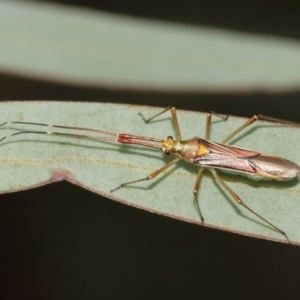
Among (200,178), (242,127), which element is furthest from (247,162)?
(200,178)

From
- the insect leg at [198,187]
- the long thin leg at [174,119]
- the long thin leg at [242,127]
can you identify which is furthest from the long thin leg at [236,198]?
the long thin leg at [174,119]

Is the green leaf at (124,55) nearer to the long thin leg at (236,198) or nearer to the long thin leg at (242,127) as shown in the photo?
the long thin leg at (242,127)

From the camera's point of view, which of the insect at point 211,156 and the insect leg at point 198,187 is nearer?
the insect leg at point 198,187

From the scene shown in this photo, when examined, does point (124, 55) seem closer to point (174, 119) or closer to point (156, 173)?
point (174, 119)

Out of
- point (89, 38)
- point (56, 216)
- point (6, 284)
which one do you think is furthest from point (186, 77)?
point (6, 284)

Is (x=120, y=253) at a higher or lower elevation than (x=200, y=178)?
lower

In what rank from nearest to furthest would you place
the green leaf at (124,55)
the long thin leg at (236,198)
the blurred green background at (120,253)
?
the long thin leg at (236,198) → the green leaf at (124,55) → the blurred green background at (120,253)
